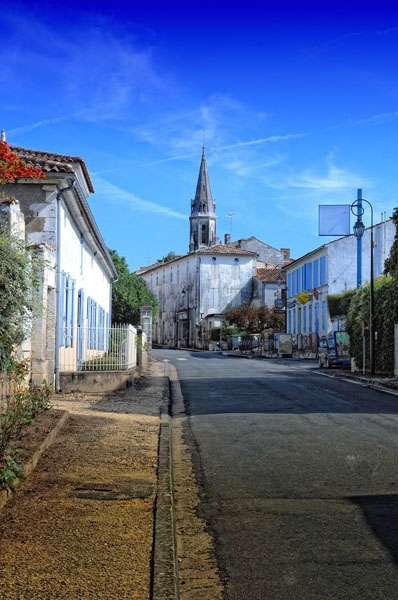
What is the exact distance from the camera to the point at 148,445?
9.88 meters

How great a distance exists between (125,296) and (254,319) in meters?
14.8

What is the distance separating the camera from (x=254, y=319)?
242 feet

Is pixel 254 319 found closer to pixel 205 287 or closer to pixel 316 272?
pixel 205 287

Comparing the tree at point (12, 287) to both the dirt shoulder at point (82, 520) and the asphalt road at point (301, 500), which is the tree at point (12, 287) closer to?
the dirt shoulder at point (82, 520)

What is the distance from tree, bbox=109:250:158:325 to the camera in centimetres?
6581

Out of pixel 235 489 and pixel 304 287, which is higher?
pixel 304 287

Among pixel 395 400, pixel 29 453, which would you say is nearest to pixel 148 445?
pixel 29 453

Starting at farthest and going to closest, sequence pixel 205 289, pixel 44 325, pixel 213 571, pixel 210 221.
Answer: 1. pixel 210 221
2. pixel 205 289
3. pixel 44 325
4. pixel 213 571

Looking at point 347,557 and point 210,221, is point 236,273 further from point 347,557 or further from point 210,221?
point 347,557

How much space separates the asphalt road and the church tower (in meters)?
94.1

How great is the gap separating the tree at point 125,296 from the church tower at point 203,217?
39410mm

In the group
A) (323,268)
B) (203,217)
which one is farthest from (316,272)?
(203,217)

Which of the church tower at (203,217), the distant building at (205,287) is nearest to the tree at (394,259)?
the distant building at (205,287)

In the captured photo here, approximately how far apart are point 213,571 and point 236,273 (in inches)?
3142
